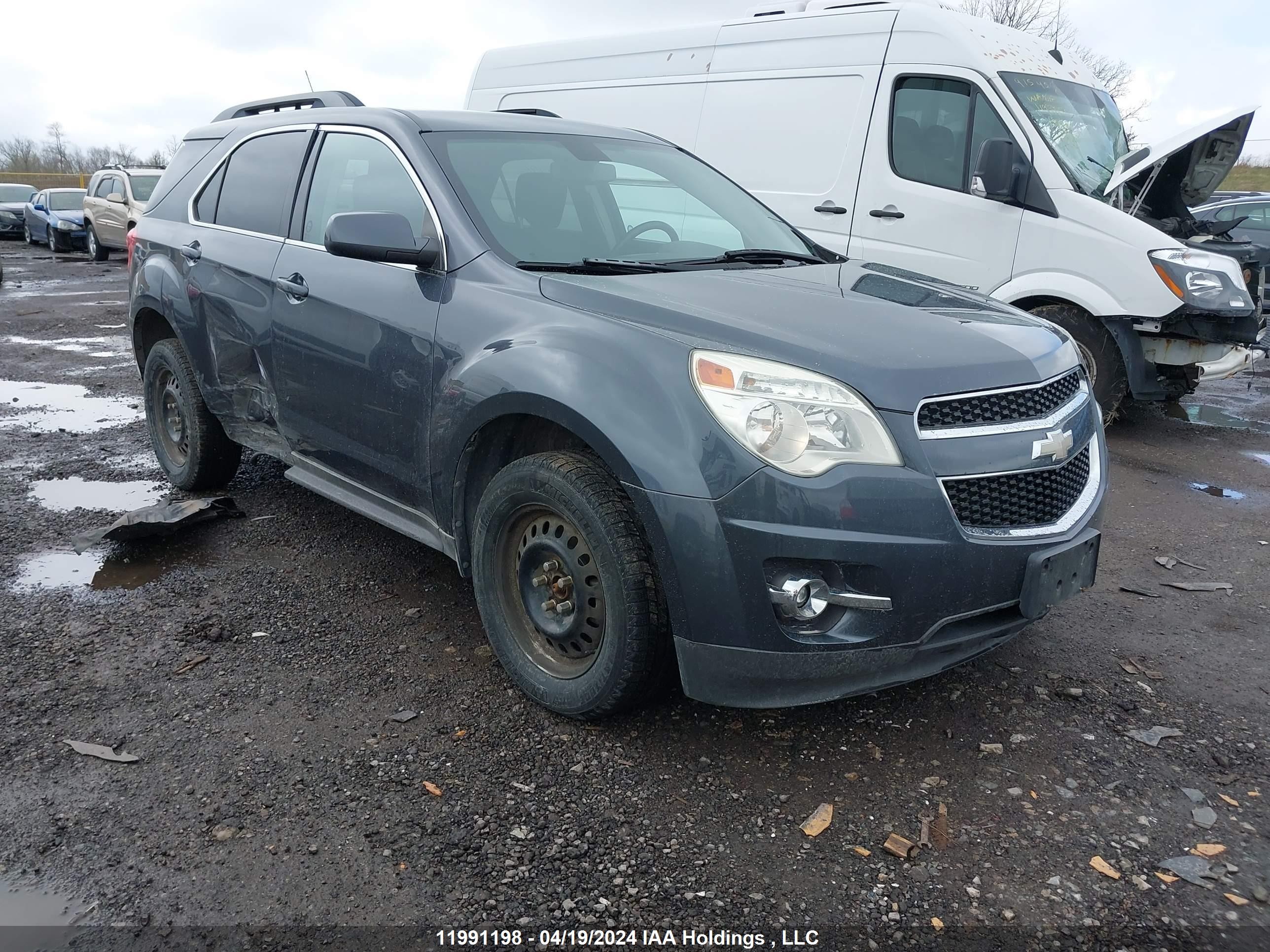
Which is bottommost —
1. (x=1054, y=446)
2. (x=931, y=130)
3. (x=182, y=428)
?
(x=182, y=428)

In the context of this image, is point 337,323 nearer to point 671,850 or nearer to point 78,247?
point 671,850

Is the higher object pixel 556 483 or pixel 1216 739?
pixel 556 483

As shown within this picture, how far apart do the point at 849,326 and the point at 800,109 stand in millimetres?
4864

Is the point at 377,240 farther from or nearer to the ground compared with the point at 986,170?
nearer to the ground

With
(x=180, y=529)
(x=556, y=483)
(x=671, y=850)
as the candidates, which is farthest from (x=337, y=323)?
(x=671, y=850)

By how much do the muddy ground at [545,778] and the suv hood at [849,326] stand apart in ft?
3.48

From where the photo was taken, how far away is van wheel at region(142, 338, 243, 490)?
15.4 ft

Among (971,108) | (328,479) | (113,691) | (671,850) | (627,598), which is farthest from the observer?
(971,108)

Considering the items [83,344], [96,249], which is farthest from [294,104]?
[96,249]

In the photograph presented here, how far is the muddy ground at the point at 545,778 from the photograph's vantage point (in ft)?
7.24

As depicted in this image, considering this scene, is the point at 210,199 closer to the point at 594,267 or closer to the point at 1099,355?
the point at 594,267

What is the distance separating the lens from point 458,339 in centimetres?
306

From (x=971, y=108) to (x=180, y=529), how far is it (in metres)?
5.36

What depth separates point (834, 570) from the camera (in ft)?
8.09
